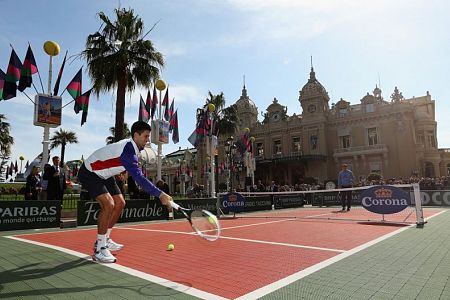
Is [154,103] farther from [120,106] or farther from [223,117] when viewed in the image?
[223,117]

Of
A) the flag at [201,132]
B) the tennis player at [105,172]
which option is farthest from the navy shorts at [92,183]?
the flag at [201,132]

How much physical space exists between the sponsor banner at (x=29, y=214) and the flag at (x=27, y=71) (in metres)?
6.28

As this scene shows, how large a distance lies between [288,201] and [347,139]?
24.8 m

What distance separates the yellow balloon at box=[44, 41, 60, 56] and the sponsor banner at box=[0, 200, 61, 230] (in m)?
6.57

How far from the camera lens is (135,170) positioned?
465cm

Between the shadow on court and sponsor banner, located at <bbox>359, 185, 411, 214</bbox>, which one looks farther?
sponsor banner, located at <bbox>359, 185, 411, 214</bbox>

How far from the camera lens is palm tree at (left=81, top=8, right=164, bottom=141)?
61.6ft

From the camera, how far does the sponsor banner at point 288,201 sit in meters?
22.0

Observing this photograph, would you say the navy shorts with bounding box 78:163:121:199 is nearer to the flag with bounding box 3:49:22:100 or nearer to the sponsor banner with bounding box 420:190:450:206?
the flag with bounding box 3:49:22:100

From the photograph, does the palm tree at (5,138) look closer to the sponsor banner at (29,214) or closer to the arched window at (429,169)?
the sponsor banner at (29,214)

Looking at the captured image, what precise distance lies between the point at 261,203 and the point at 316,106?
29267mm

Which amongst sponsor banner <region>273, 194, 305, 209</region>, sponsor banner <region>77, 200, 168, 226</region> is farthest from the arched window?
sponsor banner <region>77, 200, 168, 226</region>

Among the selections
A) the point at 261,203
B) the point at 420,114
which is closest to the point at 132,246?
the point at 261,203

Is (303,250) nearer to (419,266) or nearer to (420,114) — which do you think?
(419,266)
